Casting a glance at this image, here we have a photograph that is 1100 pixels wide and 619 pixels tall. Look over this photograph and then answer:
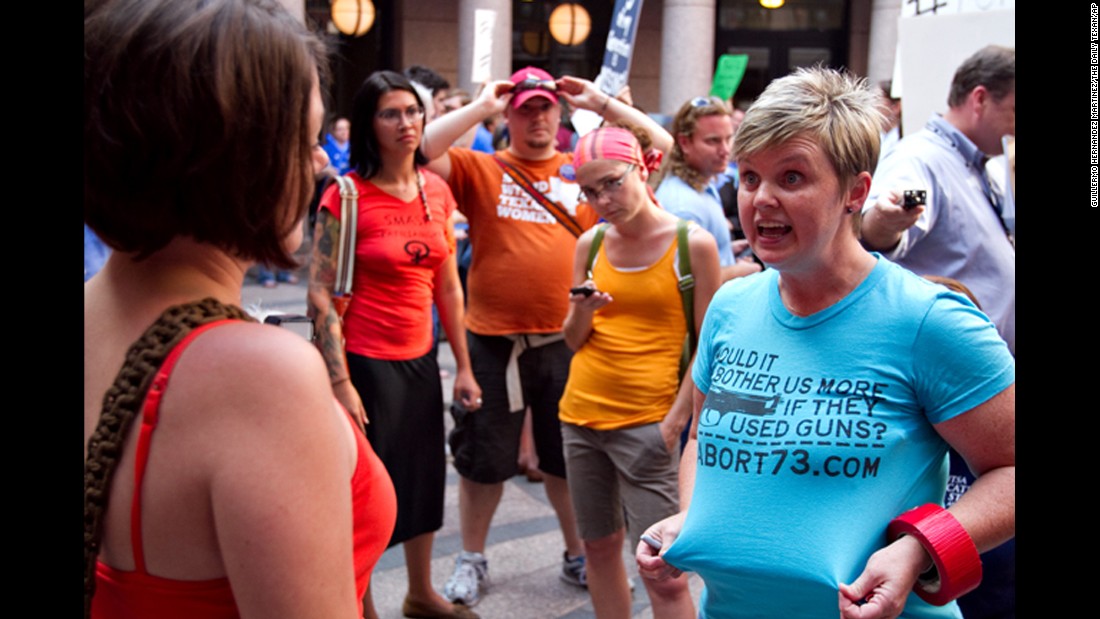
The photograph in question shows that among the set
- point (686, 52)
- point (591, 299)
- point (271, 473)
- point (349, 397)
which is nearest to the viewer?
point (271, 473)

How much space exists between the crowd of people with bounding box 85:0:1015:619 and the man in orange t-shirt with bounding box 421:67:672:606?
0.17 m

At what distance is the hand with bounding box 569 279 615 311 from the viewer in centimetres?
337

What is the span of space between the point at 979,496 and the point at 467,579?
2.86 metres

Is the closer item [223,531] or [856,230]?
[223,531]

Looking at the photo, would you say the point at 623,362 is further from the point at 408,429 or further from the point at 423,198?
the point at 423,198

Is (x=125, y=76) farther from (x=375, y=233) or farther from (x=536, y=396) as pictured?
(x=536, y=396)

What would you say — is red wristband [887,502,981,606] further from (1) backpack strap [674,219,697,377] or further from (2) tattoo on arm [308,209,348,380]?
(2) tattoo on arm [308,209,348,380]

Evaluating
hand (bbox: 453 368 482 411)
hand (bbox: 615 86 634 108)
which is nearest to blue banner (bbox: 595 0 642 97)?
hand (bbox: 615 86 634 108)

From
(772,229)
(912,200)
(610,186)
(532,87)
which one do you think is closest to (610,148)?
(610,186)

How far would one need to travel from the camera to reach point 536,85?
4332 millimetres

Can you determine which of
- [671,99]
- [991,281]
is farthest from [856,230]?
[671,99]

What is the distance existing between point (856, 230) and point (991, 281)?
187cm

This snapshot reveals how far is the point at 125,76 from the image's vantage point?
1104 millimetres
